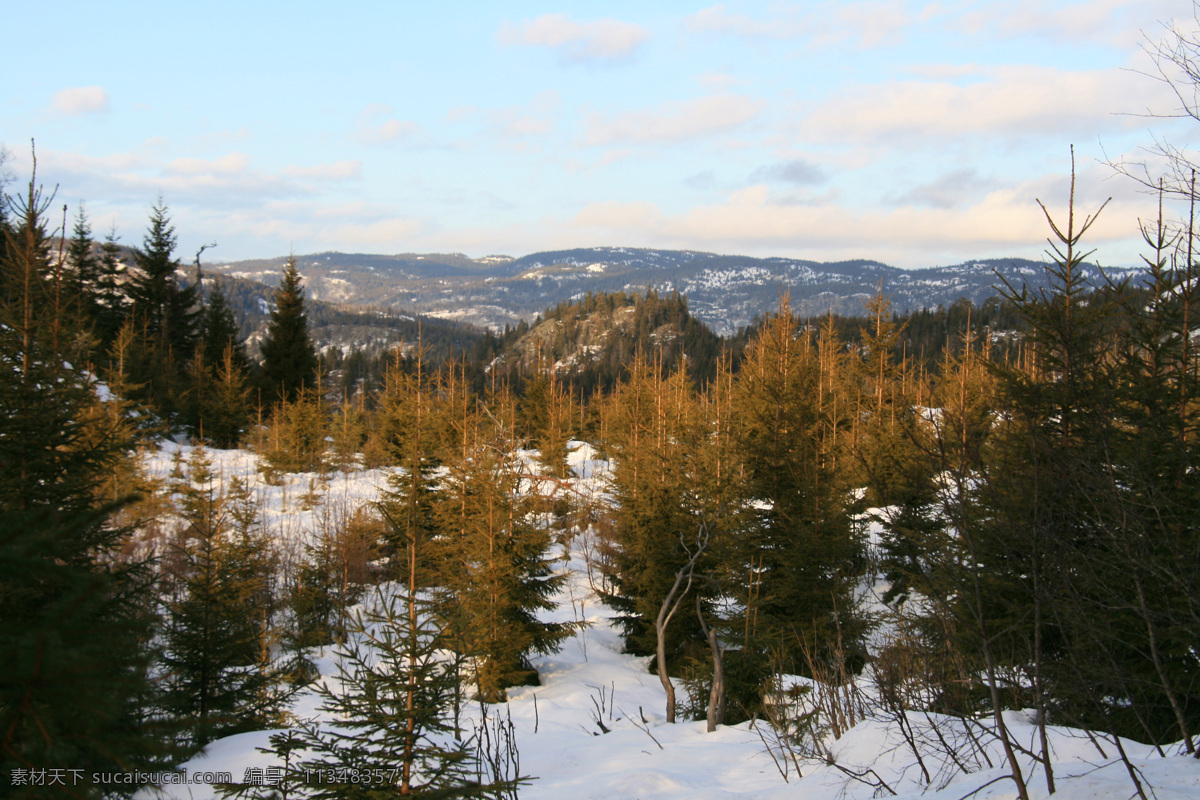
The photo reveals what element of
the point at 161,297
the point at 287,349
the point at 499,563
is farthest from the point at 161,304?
the point at 499,563

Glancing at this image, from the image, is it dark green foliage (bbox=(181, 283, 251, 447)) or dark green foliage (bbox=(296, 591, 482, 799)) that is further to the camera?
dark green foliage (bbox=(181, 283, 251, 447))

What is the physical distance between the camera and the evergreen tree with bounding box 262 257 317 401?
36906mm

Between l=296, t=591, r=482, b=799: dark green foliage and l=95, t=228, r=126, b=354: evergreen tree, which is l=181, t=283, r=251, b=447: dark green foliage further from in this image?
l=296, t=591, r=482, b=799: dark green foliage

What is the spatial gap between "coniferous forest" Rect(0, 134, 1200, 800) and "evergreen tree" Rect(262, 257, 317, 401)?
795 centimetres

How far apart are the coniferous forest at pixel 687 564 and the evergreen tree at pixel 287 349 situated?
26.1 ft

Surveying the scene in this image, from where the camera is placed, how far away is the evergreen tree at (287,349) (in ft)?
121

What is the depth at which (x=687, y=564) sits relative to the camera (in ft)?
35.8

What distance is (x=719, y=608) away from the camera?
15.9 m

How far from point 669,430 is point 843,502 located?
5635 mm

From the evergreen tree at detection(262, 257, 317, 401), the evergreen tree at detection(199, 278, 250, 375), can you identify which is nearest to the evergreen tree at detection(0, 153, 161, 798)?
the evergreen tree at detection(262, 257, 317, 401)

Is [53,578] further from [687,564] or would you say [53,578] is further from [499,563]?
[499,563]

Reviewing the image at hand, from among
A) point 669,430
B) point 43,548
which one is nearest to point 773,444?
point 669,430

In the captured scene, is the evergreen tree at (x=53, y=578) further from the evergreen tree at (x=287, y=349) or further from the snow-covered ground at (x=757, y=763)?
the evergreen tree at (x=287, y=349)

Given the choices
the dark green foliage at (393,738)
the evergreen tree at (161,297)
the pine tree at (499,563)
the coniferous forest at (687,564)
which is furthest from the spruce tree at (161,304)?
the dark green foliage at (393,738)
